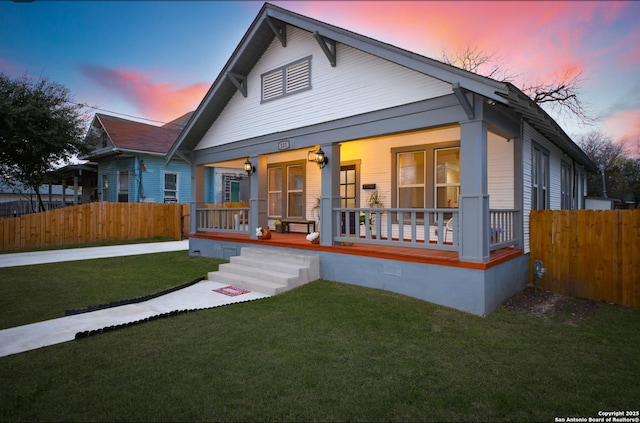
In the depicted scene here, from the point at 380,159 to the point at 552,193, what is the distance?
488 cm

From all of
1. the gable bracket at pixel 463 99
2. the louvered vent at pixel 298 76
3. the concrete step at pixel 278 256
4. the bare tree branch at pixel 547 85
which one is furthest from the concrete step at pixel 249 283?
the bare tree branch at pixel 547 85

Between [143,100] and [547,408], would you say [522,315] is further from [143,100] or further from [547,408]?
[143,100]

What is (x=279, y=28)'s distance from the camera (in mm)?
8547

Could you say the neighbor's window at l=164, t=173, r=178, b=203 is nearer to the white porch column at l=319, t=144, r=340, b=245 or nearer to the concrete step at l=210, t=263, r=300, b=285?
the concrete step at l=210, t=263, r=300, b=285

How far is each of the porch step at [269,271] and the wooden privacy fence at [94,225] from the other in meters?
9.24

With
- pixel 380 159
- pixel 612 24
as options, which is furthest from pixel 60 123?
pixel 612 24

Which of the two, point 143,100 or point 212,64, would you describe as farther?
point 143,100

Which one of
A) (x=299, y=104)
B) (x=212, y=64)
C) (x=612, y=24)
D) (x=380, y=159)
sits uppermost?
(x=212, y=64)

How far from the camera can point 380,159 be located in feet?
30.7

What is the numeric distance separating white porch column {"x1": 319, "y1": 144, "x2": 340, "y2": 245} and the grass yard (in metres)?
2.06

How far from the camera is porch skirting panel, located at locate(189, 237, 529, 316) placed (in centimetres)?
540

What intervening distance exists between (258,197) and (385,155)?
358 centimetres

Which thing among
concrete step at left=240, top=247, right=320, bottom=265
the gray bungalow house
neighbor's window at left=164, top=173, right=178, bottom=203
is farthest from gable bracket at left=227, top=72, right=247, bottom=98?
neighbor's window at left=164, top=173, right=178, bottom=203

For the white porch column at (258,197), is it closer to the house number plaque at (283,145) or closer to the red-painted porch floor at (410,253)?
the red-painted porch floor at (410,253)
